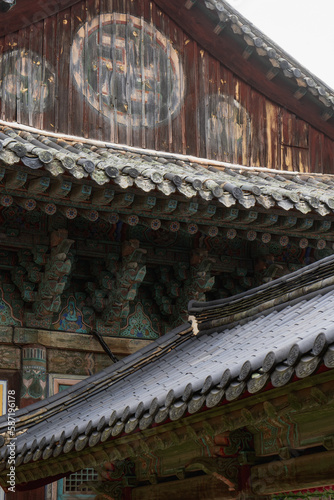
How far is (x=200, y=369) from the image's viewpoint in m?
6.85

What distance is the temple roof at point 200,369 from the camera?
4.85 m

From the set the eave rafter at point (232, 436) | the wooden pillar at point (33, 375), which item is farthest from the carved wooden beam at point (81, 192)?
the eave rafter at point (232, 436)

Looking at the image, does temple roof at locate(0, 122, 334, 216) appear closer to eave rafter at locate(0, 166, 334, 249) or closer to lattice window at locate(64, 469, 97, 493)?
eave rafter at locate(0, 166, 334, 249)

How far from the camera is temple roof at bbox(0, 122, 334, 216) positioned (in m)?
8.25

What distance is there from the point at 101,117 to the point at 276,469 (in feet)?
20.4

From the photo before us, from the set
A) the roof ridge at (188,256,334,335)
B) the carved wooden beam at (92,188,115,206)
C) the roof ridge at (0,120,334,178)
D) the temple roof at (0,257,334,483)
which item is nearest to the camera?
the temple roof at (0,257,334,483)

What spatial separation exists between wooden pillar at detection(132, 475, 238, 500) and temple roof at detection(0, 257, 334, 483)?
815 mm

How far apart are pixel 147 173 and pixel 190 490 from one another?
3207 mm

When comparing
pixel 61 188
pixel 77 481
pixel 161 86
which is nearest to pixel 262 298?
pixel 61 188

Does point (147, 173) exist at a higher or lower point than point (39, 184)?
higher

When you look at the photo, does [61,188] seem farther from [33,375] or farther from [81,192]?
[33,375]

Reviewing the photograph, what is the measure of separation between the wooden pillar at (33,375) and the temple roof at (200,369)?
0.82 m

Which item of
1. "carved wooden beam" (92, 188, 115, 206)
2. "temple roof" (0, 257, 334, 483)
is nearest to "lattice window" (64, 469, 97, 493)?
"temple roof" (0, 257, 334, 483)

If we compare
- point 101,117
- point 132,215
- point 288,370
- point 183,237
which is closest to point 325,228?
point 183,237
